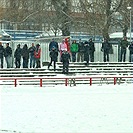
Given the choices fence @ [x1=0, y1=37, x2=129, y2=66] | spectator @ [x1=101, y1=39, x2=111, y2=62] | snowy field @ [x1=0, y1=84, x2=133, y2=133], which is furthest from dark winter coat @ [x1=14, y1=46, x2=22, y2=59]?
spectator @ [x1=101, y1=39, x2=111, y2=62]

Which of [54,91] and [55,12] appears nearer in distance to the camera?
[54,91]

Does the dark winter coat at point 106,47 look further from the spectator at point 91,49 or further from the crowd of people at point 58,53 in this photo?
the spectator at point 91,49

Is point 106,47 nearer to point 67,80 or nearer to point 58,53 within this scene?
point 58,53

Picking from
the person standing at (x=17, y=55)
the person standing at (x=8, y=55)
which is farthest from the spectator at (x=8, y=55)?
the person standing at (x=17, y=55)

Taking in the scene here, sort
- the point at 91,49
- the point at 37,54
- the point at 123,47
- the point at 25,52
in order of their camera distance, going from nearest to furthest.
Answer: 1. the point at 25,52
2. the point at 37,54
3. the point at 91,49
4. the point at 123,47

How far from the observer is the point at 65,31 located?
3997cm

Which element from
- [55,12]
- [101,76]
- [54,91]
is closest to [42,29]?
[55,12]

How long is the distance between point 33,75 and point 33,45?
2490 millimetres

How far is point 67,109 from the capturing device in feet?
64.1

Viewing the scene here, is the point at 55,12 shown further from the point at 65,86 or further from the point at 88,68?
the point at 65,86

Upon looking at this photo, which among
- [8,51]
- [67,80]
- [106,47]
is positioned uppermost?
[106,47]

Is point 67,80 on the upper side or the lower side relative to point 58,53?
lower

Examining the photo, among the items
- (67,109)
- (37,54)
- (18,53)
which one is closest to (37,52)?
(37,54)

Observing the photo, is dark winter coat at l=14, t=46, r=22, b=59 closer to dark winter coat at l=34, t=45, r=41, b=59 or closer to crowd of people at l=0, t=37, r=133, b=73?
crowd of people at l=0, t=37, r=133, b=73
